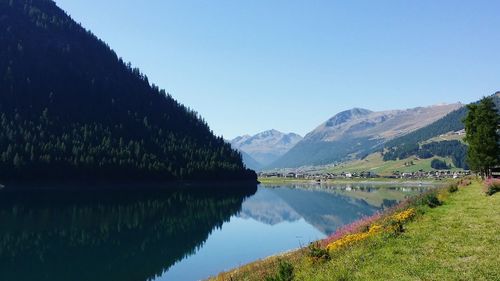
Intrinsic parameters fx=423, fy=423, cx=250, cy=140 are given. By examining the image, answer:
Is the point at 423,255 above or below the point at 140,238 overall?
above

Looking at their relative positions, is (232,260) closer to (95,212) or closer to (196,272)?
(196,272)

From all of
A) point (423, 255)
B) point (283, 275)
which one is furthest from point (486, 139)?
point (283, 275)

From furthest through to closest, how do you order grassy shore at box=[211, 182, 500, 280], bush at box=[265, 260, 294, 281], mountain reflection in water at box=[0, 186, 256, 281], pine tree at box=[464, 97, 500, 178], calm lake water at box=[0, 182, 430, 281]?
pine tree at box=[464, 97, 500, 178] → calm lake water at box=[0, 182, 430, 281] → mountain reflection in water at box=[0, 186, 256, 281] → bush at box=[265, 260, 294, 281] → grassy shore at box=[211, 182, 500, 280]

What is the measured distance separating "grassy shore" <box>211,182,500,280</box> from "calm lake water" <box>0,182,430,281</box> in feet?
78.7

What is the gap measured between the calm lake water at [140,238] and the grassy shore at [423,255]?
78.7 ft

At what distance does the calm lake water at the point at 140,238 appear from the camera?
48.1 m

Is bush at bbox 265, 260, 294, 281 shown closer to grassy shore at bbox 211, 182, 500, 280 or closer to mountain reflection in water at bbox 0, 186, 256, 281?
grassy shore at bbox 211, 182, 500, 280

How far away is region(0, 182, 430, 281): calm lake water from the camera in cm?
4809

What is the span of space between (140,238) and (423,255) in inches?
2103

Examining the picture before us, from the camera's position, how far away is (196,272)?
4903cm

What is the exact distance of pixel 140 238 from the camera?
225 ft

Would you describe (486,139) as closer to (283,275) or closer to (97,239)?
(283,275)

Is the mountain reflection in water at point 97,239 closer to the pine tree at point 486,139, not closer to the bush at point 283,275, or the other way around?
the bush at point 283,275

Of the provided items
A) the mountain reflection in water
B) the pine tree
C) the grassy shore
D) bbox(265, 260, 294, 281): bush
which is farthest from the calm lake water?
the pine tree
